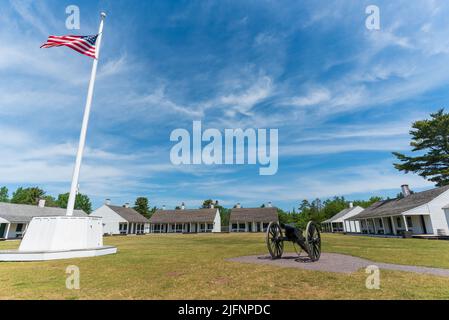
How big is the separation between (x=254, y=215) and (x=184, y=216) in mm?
14233

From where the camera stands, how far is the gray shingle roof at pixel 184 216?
47.8 m

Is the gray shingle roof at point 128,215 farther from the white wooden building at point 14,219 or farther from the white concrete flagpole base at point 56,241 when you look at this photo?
the white concrete flagpole base at point 56,241

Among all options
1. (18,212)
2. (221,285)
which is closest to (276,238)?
(221,285)

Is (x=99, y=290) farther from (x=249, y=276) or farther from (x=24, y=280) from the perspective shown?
(x=249, y=276)

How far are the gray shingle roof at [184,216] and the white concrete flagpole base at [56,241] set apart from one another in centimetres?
3552

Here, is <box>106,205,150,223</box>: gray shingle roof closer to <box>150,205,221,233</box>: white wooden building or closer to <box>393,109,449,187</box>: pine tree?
<box>150,205,221,233</box>: white wooden building

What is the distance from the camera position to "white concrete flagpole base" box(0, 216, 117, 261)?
10.8 m

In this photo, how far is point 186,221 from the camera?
4778 cm

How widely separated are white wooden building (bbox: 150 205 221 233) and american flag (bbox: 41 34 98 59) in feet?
127

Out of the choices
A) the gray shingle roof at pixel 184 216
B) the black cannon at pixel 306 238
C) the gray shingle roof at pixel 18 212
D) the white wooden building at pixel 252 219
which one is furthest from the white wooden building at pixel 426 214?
the gray shingle roof at pixel 18 212
